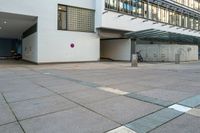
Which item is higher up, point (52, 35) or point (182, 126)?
point (52, 35)

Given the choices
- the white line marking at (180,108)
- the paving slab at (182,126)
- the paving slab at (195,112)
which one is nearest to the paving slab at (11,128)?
the paving slab at (182,126)

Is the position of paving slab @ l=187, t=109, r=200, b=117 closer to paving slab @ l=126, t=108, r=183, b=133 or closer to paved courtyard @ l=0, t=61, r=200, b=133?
paved courtyard @ l=0, t=61, r=200, b=133

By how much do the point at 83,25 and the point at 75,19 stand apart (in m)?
1.06

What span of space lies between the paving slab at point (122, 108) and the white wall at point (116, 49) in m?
19.3

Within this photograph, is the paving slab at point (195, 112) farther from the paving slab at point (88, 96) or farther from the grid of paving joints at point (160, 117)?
the paving slab at point (88, 96)

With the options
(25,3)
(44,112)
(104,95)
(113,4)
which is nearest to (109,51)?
(113,4)

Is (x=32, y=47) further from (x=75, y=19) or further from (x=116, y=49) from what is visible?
(x=116, y=49)

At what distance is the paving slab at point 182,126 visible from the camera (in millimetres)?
3176

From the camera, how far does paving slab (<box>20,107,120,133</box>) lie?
3.18 meters

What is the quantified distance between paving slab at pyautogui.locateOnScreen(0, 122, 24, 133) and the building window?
15924 mm

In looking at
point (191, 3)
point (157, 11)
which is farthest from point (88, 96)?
point (191, 3)

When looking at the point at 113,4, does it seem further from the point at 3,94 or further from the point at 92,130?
the point at 92,130

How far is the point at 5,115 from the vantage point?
385cm

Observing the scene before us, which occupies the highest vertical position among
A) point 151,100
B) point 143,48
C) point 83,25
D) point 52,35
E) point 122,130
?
point 83,25
